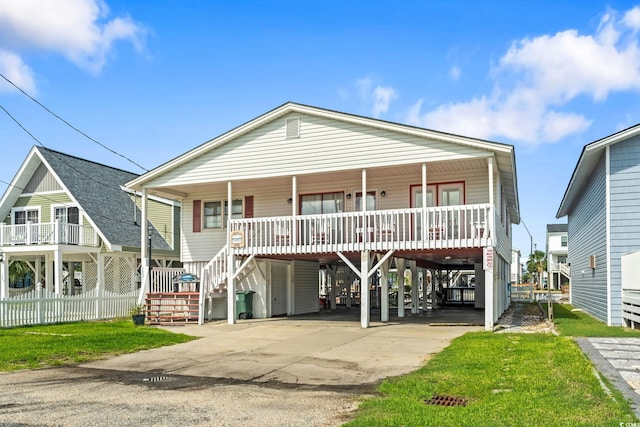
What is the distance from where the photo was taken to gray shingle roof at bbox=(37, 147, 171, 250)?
2678cm

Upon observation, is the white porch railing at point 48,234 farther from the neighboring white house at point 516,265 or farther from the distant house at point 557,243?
the distant house at point 557,243

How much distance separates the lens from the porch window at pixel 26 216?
28.2 meters

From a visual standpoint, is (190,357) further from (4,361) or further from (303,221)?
(303,221)

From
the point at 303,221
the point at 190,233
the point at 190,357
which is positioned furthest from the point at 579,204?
the point at 190,357

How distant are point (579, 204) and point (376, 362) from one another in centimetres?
1878

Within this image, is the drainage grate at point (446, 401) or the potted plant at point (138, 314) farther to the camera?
the potted plant at point (138, 314)

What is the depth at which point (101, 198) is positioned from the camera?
28234 mm

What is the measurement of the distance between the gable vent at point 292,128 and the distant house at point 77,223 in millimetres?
10585

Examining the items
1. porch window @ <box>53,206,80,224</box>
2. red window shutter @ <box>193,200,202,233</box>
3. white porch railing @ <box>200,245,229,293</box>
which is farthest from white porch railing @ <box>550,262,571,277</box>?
porch window @ <box>53,206,80,224</box>

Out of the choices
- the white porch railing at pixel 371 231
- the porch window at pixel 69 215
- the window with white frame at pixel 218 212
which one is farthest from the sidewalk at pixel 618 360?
the porch window at pixel 69 215

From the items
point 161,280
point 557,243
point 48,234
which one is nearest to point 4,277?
point 48,234

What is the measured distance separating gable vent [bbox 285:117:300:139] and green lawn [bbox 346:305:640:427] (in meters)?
10.3

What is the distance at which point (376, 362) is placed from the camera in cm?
1089

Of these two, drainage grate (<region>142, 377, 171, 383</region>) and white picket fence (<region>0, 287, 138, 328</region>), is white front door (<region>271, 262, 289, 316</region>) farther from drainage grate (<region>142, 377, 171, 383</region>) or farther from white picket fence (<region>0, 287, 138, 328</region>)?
drainage grate (<region>142, 377, 171, 383</region>)
